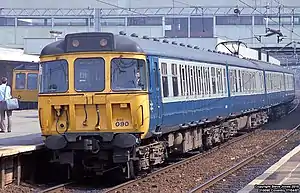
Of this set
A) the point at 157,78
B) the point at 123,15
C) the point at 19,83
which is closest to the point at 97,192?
the point at 157,78

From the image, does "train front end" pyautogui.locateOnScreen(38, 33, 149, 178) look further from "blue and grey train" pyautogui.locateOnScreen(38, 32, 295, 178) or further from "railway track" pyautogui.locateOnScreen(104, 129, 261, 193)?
"railway track" pyautogui.locateOnScreen(104, 129, 261, 193)

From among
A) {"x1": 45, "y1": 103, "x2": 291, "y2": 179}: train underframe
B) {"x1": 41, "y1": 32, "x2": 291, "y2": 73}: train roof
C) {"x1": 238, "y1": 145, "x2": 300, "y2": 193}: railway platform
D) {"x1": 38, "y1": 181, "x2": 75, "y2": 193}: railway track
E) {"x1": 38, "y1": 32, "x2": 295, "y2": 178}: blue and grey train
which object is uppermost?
{"x1": 41, "y1": 32, "x2": 291, "y2": 73}: train roof

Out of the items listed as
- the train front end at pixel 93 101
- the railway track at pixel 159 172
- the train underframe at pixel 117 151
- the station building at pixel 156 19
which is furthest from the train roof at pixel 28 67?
the train front end at pixel 93 101

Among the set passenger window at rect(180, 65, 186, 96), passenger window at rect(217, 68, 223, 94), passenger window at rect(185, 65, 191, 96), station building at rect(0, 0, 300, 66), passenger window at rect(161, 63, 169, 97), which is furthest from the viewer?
station building at rect(0, 0, 300, 66)

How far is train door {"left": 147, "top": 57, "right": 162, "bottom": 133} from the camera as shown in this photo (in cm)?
1457

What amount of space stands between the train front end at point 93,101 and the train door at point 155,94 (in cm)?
36

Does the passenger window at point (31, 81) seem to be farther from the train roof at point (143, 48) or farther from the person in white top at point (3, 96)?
the train roof at point (143, 48)

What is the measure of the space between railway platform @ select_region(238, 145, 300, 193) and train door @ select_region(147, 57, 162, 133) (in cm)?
255

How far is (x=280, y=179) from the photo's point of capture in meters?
13.4

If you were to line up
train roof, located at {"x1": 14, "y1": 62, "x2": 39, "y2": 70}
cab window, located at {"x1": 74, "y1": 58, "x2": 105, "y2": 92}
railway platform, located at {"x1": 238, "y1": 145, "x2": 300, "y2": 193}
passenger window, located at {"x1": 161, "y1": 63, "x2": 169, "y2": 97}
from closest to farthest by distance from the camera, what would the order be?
railway platform, located at {"x1": 238, "y1": 145, "x2": 300, "y2": 193}
cab window, located at {"x1": 74, "y1": 58, "x2": 105, "y2": 92}
passenger window, located at {"x1": 161, "y1": 63, "x2": 169, "y2": 97}
train roof, located at {"x1": 14, "y1": 62, "x2": 39, "y2": 70}

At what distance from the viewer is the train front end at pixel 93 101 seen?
13.8 metres

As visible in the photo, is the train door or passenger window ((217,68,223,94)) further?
passenger window ((217,68,223,94))

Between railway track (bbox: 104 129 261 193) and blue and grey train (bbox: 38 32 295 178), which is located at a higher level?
blue and grey train (bbox: 38 32 295 178)

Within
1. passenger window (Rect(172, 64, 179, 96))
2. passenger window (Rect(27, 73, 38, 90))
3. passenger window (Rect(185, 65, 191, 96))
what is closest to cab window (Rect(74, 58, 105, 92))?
passenger window (Rect(172, 64, 179, 96))
